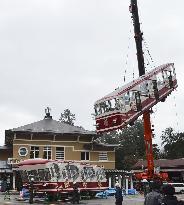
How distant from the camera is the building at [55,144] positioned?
50.5 meters

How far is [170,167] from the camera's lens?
234 ft

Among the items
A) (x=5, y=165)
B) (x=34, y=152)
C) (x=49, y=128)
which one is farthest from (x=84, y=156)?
(x=5, y=165)

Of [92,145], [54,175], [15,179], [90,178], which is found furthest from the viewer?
[92,145]

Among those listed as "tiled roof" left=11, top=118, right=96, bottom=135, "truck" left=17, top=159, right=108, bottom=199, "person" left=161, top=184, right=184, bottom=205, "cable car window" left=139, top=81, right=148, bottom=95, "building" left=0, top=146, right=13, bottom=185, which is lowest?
"person" left=161, top=184, right=184, bottom=205

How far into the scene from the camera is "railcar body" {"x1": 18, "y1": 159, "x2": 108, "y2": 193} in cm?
3284

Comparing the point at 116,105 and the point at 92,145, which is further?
the point at 92,145

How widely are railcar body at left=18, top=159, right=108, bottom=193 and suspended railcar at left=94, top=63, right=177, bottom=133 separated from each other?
310 inches

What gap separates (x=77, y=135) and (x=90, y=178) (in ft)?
54.8

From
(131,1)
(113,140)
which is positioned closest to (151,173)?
(131,1)

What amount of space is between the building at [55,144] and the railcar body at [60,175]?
47.6 ft

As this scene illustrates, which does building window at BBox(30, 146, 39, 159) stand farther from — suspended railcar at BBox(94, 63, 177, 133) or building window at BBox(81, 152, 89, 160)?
suspended railcar at BBox(94, 63, 177, 133)

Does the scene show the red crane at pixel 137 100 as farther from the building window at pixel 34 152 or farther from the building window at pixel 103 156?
the building window at pixel 103 156

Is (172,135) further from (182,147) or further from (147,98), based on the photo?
(147,98)

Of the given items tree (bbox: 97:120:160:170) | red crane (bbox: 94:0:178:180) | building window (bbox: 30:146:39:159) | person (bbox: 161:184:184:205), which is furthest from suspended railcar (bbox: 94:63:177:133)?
tree (bbox: 97:120:160:170)
